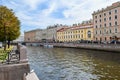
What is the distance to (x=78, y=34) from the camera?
362ft

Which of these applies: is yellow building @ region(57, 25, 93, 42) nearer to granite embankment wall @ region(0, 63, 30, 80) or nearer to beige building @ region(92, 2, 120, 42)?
beige building @ region(92, 2, 120, 42)

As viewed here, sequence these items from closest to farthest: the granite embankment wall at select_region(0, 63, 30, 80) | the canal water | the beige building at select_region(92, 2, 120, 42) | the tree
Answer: the granite embankment wall at select_region(0, 63, 30, 80) < the canal water < the tree < the beige building at select_region(92, 2, 120, 42)

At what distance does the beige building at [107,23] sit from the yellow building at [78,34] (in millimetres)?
5847

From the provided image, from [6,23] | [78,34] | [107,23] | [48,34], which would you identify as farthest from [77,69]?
[48,34]

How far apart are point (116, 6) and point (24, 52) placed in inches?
2982

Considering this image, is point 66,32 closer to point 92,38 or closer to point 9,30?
point 92,38

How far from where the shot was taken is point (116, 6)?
269 ft

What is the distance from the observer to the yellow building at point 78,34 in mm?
101500

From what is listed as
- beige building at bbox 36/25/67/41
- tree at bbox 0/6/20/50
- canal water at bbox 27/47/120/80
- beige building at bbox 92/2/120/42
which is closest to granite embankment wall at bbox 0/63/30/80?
canal water at bbox 27/47/120/80

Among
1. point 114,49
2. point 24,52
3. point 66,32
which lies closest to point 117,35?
point 114,49

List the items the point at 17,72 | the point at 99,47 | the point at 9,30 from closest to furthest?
the point at 17,72, the point at 9,30, the point at 99,47

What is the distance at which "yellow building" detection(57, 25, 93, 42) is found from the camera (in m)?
102

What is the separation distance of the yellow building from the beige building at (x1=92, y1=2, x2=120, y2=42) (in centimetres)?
585

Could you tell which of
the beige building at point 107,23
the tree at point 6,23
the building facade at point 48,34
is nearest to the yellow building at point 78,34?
the beige building at point 107,23
